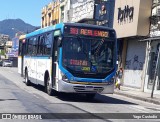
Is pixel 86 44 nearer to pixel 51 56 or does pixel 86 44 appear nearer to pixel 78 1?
pixel 51 56

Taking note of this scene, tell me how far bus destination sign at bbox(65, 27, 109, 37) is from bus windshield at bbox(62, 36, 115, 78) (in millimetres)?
201

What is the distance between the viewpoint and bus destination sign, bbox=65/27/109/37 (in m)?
17.6

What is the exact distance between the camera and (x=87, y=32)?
17.8 m

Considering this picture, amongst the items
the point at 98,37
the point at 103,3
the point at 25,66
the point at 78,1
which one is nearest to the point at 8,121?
the point at 98,37

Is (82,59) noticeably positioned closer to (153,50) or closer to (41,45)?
(41,45)

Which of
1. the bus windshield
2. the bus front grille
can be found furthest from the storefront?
the bus front grille

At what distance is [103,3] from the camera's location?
4044 centimetres

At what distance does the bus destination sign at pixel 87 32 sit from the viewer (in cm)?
1761

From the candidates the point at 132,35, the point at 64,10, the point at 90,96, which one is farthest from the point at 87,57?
the point at 64,10

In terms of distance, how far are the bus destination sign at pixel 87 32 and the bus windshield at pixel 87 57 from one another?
201mm

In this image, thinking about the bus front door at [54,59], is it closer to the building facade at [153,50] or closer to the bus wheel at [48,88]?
the bus wheel at [48,88]

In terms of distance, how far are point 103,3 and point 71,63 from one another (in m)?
23.9

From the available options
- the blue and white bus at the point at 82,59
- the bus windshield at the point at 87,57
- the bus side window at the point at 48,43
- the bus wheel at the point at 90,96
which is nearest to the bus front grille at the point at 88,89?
the blue and white bus at the point at 82,59

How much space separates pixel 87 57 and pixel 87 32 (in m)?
1.09
